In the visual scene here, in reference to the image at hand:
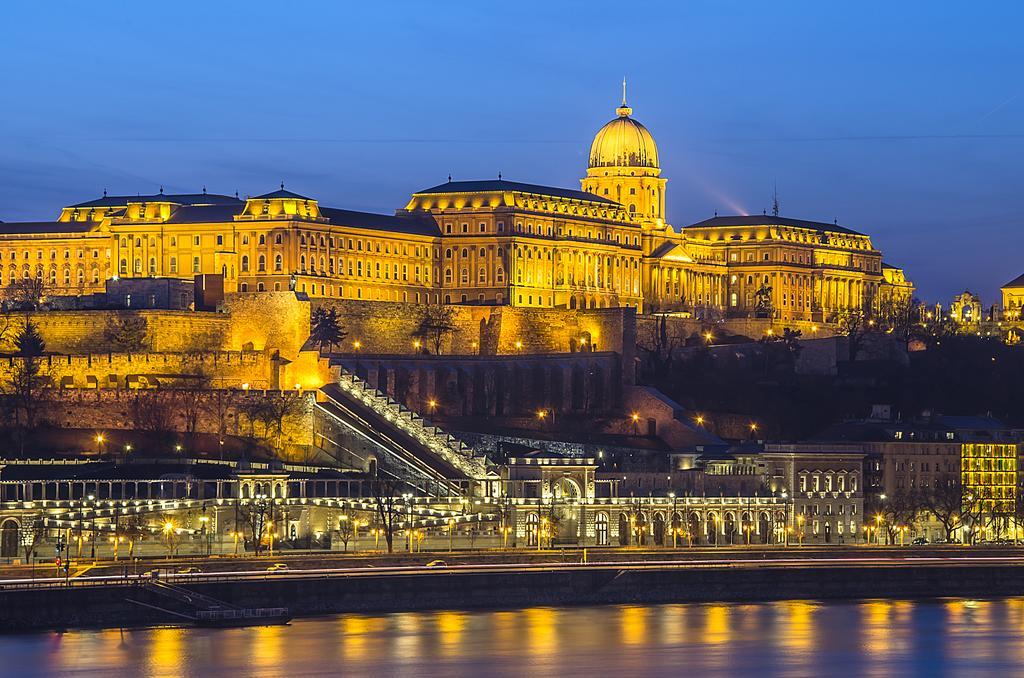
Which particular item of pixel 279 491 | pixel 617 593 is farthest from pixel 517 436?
pixel 617 593

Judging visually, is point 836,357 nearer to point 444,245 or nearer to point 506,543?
point 444,245

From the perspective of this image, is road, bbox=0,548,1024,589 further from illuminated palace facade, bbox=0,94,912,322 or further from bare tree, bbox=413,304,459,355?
illuminated palace facade, bbox=0,94,912,322

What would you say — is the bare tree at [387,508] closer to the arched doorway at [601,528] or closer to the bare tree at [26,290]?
the arched doorway at [601,528]

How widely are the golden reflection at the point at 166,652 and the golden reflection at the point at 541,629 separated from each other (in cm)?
1097

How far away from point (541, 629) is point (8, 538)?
21.6m

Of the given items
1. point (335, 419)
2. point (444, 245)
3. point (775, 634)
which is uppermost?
point (444, 245)

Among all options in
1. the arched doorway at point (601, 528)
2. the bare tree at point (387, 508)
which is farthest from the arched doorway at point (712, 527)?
the bare tree at point (387, 508)

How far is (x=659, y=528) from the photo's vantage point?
125500mm

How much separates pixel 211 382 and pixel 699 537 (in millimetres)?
27420

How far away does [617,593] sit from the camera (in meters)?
107

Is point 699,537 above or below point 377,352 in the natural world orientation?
below

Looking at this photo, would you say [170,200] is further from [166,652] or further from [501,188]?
[166,652]

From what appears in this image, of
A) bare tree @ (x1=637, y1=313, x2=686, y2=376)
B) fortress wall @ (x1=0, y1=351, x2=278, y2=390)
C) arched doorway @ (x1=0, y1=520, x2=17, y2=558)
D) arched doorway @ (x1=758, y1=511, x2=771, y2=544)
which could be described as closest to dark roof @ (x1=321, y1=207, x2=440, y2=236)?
bare tree @ (x1=637, y1=313, x2=686, y2=376)

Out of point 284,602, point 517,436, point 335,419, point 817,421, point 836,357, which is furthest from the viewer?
point 836,357
